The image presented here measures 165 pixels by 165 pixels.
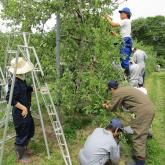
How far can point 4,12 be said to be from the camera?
396 inches

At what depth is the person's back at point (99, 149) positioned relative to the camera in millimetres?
6320

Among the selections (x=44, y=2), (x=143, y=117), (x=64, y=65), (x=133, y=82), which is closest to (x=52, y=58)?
(x=64, y=65)

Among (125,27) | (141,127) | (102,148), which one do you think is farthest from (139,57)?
(102,148)

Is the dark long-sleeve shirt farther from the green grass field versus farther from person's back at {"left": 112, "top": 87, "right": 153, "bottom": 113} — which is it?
person's back at {"left": 112, "top": 87, "right": 153, "bottom": 113}

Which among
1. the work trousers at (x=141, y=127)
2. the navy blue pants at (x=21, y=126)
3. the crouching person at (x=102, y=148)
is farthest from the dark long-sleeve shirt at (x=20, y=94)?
the work trousers at (x=141, y=127)

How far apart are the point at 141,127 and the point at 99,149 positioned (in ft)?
5.38

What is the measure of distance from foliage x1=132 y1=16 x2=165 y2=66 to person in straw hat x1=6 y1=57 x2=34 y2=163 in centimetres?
6042

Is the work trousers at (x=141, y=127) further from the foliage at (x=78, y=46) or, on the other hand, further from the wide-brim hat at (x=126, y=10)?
the wide-brim hat at (x=126, y=10)

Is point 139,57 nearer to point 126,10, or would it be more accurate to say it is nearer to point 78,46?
point 126,10

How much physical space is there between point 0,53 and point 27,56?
155 inches

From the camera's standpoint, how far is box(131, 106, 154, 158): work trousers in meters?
7.65

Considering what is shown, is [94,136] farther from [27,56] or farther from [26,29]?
[26,29]

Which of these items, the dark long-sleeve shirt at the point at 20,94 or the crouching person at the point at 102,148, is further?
the dark long-sleeve shirt at the point at 20,94

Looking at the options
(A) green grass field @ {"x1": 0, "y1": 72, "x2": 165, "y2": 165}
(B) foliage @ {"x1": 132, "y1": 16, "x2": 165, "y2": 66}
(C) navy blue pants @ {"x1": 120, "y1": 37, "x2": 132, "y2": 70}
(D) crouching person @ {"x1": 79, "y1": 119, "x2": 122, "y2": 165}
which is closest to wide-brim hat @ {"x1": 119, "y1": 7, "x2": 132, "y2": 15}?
(C) navy blue pants @ {"x1": 120, "y1": 37, "x2": 132, "y2": 70}
